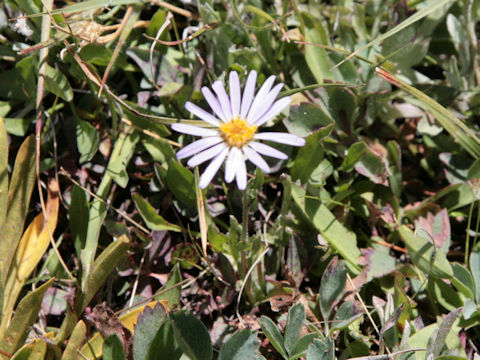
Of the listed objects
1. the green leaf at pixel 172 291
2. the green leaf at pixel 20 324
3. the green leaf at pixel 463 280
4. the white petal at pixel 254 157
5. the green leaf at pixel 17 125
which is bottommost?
the green leaf at pixel 463 280

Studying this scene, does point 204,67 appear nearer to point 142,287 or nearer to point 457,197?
point 142,287

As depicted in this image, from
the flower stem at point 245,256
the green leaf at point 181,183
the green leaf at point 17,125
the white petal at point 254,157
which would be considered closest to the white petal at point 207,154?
the white petal at point 254,157

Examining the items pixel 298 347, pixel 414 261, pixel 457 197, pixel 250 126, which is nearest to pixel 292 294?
pixel 298 347

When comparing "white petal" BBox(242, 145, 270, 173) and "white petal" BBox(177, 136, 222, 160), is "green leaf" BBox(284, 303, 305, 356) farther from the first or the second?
"white petal" BBox(177, 136, 222, 160)

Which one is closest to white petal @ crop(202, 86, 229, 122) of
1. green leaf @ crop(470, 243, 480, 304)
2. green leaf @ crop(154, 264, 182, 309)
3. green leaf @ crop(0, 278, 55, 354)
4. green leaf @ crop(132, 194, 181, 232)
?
green leaf @ crop(132, 194, 181, 232)

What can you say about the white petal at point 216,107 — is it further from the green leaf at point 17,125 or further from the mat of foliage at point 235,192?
the green leaf at point 17,125

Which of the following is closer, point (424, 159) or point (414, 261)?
point (414, 261)
